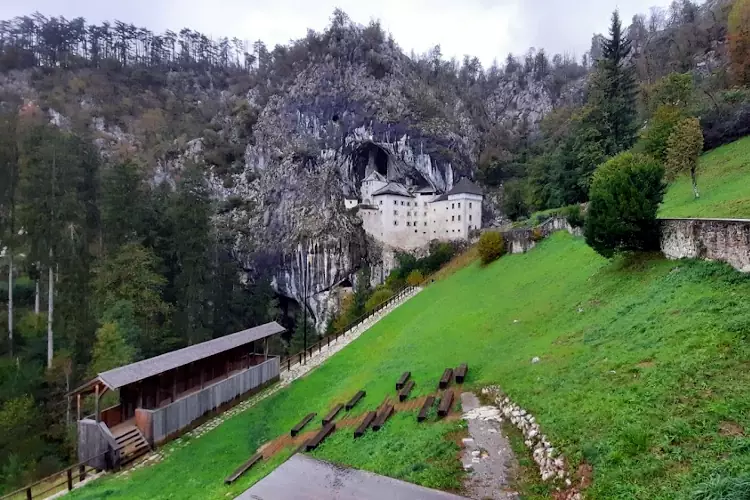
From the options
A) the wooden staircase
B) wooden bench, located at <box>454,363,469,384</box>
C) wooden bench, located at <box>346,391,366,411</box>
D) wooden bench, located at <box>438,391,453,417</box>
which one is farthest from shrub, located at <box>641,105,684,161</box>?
the wooden staircase

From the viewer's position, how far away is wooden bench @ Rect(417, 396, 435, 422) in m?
9.40

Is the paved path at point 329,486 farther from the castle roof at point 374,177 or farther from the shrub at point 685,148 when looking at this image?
the castle roof at point 374,177

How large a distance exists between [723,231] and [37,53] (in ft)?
337

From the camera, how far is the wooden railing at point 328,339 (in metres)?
22.8

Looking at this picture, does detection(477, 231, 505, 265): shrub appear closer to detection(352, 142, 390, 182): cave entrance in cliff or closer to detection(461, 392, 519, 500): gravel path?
detection(461, 392, 519, 500): gravel path

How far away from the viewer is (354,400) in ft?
41.5

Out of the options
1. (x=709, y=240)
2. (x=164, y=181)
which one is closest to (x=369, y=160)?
(x=164, y=181)

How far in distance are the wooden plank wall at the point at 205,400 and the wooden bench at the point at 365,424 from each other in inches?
316

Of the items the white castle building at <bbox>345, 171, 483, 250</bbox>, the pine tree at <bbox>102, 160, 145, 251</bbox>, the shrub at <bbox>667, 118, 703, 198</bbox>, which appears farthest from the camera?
the white castle building at <bbox>345, 171, 483, 250</bbox>

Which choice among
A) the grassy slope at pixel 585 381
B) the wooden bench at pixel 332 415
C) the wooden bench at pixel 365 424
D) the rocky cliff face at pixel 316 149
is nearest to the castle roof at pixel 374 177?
the rocky cliff face at pixel 316 149

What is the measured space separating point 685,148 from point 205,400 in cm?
2766

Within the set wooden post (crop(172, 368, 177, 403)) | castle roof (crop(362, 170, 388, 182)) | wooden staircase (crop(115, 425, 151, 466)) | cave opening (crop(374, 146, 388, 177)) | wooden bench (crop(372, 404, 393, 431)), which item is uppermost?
cave opening (crop(374, 146, 388, 177))

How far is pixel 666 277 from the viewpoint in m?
12.1

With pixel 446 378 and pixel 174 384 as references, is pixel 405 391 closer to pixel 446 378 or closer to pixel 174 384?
pixel 446 378
